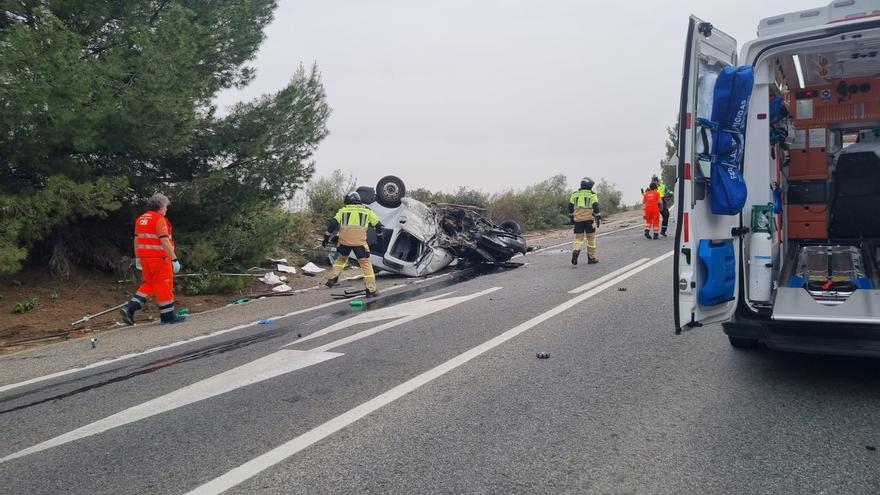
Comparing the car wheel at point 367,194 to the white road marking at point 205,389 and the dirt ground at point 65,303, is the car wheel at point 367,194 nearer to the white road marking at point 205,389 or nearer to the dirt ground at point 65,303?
the dirt ground at point 65,303

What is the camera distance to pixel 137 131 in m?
8.39

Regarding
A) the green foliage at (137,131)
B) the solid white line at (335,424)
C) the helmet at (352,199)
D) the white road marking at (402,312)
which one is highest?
the green foliage at (137,131)

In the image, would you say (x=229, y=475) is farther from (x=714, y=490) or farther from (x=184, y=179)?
(x=184, y=179)

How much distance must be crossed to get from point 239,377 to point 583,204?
27.8 ft

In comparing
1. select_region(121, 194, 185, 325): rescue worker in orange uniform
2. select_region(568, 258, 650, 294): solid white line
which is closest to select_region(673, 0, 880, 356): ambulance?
select_region(568, 258, 650, 294): solid white line

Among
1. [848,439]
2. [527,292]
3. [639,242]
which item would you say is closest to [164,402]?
[848,439]

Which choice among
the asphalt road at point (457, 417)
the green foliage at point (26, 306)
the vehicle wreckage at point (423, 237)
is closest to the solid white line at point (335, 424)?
the asphalt road at point (457, 417)

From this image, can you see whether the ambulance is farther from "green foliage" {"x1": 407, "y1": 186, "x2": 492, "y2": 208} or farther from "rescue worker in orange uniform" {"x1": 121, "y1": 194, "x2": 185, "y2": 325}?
"green foliage" {"x1": 407, "y1": 186, "x2": 492, "y2": 208}

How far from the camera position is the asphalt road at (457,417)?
123 inches

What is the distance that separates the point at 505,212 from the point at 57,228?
16.5m

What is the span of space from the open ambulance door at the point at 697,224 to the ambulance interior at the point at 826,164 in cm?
95

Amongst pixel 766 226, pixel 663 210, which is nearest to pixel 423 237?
pixel 766 226

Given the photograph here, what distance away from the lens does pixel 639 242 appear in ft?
51.3

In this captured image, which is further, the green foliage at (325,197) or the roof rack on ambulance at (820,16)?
the green foliage at (325,197)
